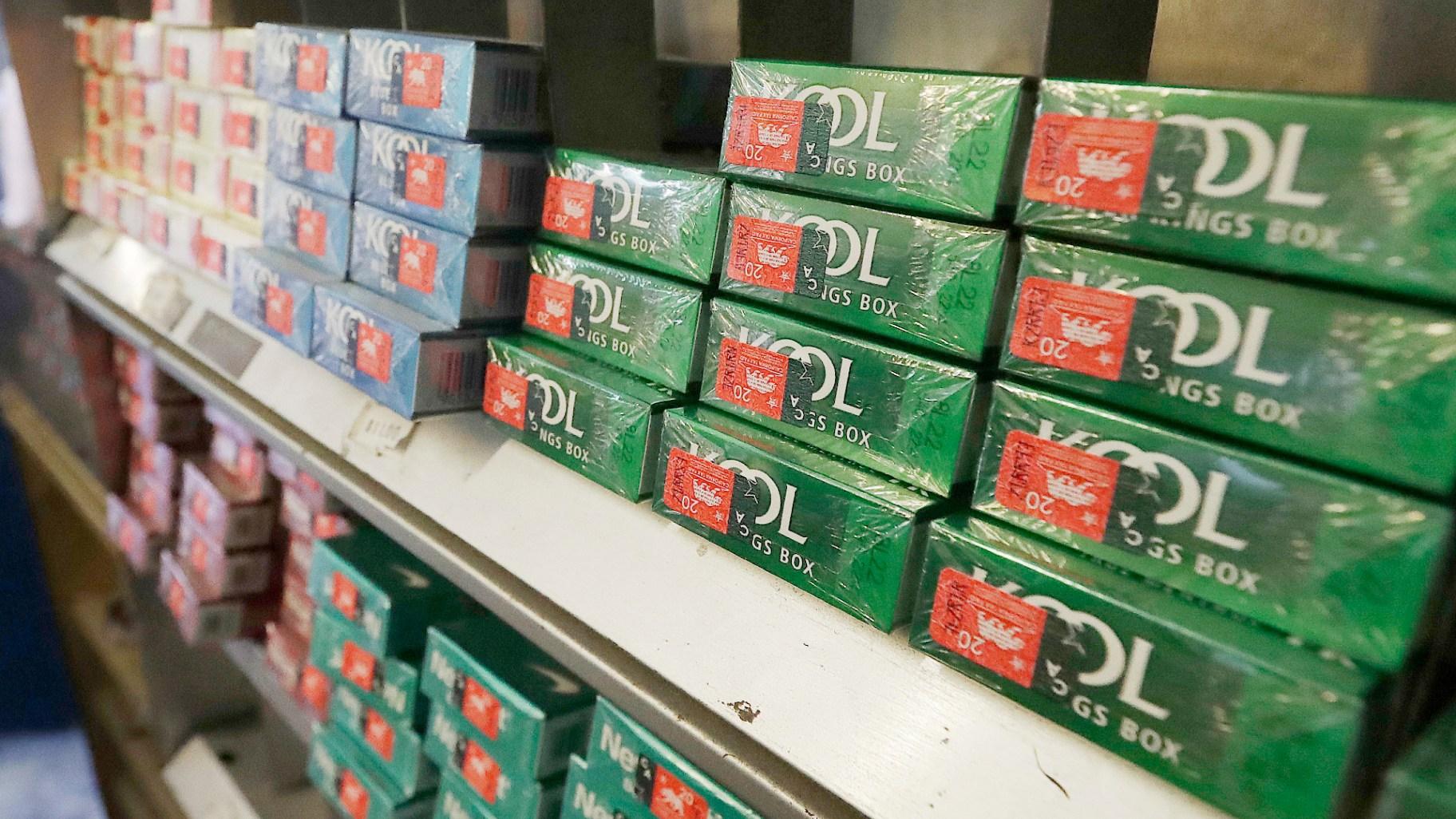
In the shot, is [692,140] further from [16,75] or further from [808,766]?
[16,75]

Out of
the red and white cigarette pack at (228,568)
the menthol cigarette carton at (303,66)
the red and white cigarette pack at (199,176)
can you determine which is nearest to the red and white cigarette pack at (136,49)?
the red and white cigarette pack at (199,176)

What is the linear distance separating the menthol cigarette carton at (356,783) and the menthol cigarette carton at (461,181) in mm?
741

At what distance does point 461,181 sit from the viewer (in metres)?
1.01

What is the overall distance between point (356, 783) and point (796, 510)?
2.96ft

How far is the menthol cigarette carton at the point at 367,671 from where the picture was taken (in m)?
1.23

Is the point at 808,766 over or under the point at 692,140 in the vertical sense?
under

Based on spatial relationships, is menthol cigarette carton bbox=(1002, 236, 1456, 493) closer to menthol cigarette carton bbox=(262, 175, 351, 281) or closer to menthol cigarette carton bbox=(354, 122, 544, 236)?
menthol cigarette carton bbox=(354, 122, 544, 236)

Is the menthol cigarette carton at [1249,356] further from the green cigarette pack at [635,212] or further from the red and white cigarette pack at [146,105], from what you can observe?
the red and white cigarette pack at [146,105]

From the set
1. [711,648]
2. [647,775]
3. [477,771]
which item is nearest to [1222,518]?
[711,648]

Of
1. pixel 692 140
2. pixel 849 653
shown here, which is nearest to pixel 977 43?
pixel 692 140

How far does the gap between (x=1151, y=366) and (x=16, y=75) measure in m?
2.73

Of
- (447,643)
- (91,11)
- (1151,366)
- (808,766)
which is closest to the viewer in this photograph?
(1151,366)

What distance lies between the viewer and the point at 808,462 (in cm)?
78

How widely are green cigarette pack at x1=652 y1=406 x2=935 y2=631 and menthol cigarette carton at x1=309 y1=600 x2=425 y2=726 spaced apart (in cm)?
55
